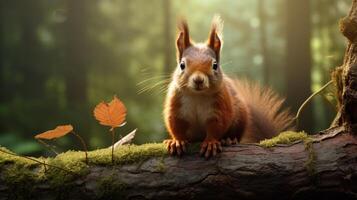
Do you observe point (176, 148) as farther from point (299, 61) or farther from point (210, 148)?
point (299, 61)

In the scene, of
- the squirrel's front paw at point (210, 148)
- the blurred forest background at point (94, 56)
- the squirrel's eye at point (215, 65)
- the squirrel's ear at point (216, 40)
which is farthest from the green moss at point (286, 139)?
the blurred forest background at point (94, 56)

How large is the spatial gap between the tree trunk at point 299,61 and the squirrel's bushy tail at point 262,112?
3281 mm

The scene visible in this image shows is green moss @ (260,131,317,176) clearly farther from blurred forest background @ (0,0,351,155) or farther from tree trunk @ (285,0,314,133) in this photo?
blurred forest background @ (0,0,351,155)

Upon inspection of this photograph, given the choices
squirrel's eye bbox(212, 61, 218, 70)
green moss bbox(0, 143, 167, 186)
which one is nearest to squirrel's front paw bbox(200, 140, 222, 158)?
green moss bbox(0, 143, 167, 186)

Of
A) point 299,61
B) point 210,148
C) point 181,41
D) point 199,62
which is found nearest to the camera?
point 210,148

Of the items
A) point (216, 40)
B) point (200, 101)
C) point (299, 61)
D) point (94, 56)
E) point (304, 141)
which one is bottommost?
point (304, 141)

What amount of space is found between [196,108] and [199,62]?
25cm

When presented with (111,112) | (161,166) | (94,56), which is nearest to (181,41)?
(111,112)

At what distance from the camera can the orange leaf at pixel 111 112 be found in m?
2.28

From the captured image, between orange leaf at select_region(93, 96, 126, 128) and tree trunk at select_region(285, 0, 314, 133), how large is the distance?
480cm

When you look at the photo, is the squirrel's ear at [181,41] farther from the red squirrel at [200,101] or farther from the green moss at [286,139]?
the green moss at [286,139]

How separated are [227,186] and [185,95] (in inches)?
22.9

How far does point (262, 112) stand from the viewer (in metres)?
3.40

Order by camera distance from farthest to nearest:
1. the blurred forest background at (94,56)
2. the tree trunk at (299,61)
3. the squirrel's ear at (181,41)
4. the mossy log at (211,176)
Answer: the blurred forest background at (94,56), the tree trunk at (299,61), the squirrel's ear at (181,41), the mossy log at (211,176)
